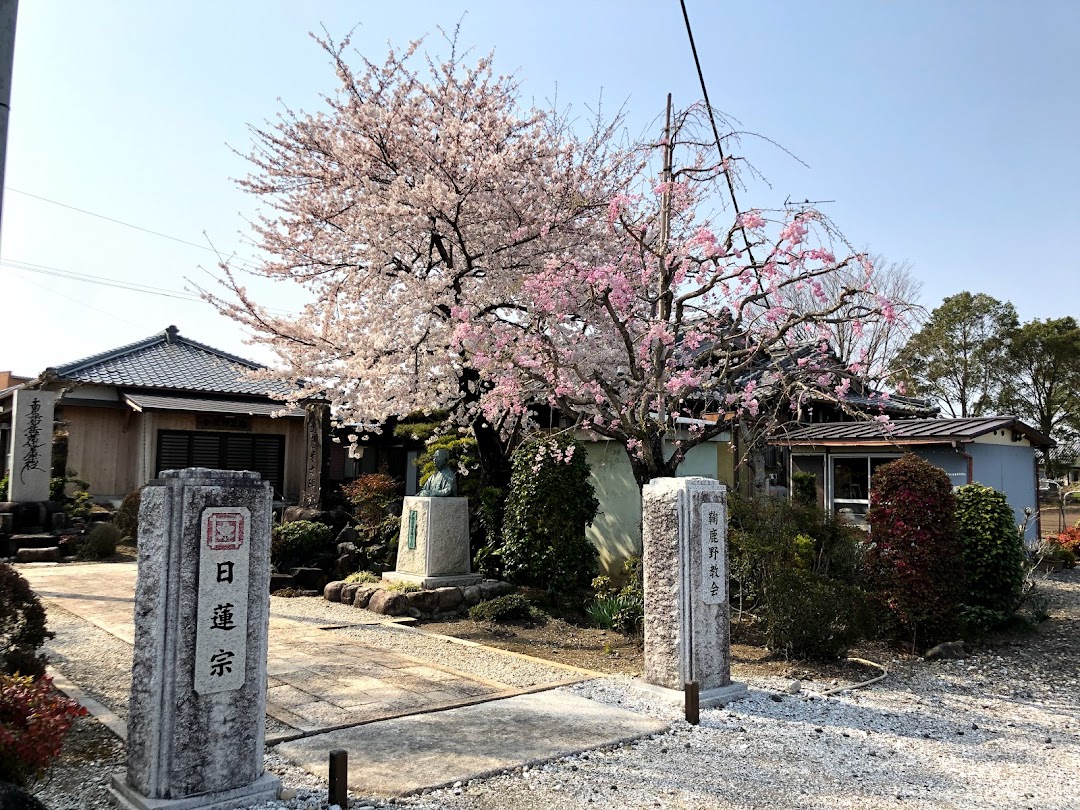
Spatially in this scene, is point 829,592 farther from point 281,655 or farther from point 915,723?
point 281,655

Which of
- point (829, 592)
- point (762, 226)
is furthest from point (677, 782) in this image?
point (762, 226)

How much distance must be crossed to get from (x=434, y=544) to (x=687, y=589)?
5.04 meters

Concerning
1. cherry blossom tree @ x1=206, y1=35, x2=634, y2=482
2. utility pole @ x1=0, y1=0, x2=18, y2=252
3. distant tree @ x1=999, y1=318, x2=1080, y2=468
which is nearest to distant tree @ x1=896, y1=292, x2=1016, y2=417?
distant tree @ x1=999, y1=318, x2=1080, y2=468

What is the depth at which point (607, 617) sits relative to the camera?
368 inches

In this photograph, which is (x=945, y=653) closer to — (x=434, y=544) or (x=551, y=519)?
(x=551, y=519)

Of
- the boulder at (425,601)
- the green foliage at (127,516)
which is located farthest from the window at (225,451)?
the boulder at (425,601)

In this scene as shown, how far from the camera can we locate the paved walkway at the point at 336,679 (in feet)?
18.9

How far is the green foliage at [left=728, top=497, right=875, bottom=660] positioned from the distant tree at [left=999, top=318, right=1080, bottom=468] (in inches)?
894

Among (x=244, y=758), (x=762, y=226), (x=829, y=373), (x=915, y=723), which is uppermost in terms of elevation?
(x=762, y=226)

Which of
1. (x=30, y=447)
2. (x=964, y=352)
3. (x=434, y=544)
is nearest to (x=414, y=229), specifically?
(x=434, y=544)

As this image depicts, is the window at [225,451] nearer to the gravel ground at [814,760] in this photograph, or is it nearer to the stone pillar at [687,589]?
the gravel ground at [814,760]

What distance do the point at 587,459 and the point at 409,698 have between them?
6738 millimetres

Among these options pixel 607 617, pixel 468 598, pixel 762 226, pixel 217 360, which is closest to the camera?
pixel 762 226

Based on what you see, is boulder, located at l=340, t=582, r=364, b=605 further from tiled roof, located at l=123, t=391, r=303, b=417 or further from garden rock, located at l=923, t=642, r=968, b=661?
garden rock, located at l=923, t=642, r=968, b=661
